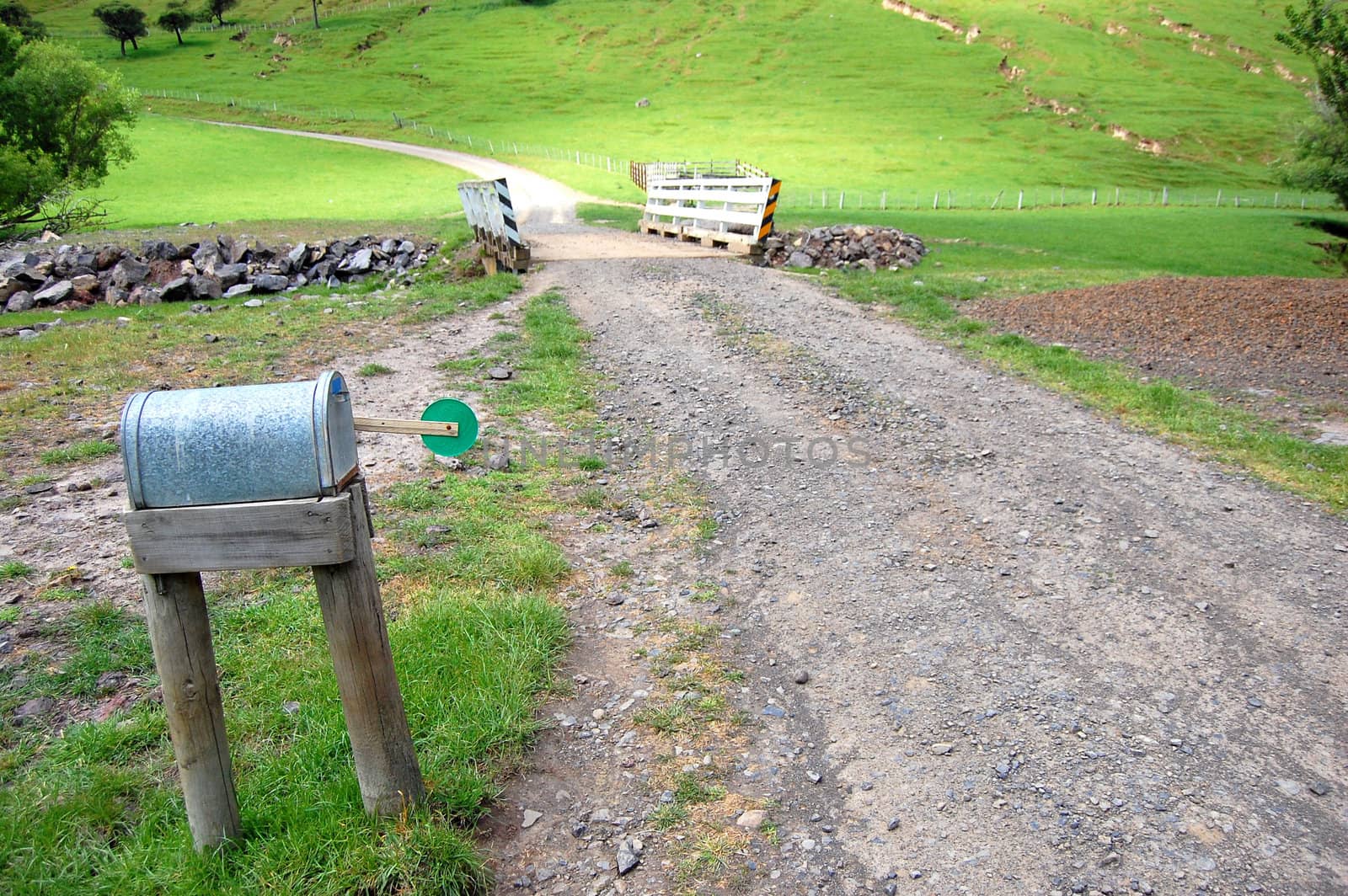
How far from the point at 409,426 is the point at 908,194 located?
43.4 meters

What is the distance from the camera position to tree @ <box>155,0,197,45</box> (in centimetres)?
10119

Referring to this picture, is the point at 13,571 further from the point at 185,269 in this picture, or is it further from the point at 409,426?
the point at 185,269

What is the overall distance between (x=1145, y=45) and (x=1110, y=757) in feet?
376

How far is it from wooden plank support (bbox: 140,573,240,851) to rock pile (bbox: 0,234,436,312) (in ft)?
58.6

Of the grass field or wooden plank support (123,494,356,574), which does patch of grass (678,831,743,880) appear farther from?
wooden plank support (123,494,356,574)

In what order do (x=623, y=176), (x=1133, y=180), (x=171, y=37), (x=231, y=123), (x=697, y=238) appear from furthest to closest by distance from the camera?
1. (x=171, y=37)
2. (x=231, y=123)
3. (x=1133, y=180)
4. (x=623, y=176)
5. (x=697, y=238)

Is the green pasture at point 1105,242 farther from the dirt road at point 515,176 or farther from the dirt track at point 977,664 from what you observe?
the dirt track at point 977,664

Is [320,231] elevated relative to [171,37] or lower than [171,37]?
lower

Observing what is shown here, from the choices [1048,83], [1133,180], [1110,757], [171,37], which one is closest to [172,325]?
[1110,757]

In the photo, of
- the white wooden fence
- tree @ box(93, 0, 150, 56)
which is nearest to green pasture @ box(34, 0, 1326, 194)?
tree @ box(93, 0, 150, 56)

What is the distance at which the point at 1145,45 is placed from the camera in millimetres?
94375

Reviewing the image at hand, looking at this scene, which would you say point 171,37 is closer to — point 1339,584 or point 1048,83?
point 1048,83

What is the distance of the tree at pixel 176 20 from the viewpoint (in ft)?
332

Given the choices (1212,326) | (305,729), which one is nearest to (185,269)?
(305,729)
